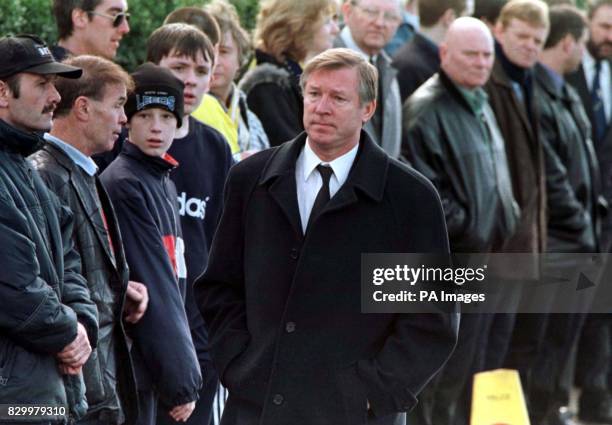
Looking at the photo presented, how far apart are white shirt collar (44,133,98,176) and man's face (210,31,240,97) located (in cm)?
246

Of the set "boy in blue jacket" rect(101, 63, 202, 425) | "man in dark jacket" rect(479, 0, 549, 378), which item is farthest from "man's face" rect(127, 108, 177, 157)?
"man in dark jacket" rect(479, 0, 549, 378)

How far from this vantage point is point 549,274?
11.6 metres

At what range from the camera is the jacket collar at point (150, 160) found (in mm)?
7367

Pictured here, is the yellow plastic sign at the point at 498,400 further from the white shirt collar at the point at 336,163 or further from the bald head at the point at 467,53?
the white shirt collar at the point at 336,163

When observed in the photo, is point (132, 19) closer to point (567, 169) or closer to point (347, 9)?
point (347, 9)

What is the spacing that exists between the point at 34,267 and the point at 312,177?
111 centimetres

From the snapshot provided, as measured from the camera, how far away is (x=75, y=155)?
6.67 meters

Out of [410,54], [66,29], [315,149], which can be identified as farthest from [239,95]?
[315,149]

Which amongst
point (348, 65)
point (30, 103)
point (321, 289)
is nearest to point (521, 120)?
point (348, 65)

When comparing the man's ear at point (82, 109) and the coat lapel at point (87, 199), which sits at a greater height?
the man's ear at point (82, 109)

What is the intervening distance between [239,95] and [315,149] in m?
3.01

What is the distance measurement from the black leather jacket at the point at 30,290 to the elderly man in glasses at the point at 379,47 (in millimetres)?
4234

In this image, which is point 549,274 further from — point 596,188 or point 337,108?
point 337,108

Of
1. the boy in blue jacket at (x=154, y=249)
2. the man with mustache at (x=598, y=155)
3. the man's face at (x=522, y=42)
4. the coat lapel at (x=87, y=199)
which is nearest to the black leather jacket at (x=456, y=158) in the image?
the man's face at (x=522, y=42)
